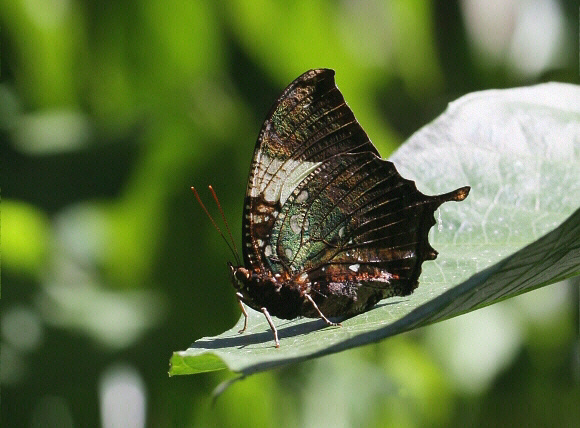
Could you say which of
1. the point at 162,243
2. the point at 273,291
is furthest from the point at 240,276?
the point at 162,243

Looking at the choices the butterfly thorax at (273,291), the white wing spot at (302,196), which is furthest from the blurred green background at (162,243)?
the white wing spot at (302,196)

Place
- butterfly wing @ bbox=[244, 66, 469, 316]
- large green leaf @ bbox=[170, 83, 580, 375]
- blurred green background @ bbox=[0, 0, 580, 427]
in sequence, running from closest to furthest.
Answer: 1. large green leaf @ bbox=[170, 83, 580, 375]
2. butterfly wing @ bbox=[244, 66, 469, 316]
3. blurred green background @ bbox=[0, 0, 580, 427]

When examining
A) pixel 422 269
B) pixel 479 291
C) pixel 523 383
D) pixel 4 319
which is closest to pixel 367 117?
pixel 523 383

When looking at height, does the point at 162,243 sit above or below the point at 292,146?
above

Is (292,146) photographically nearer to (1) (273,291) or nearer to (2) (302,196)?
(2) (302,196)

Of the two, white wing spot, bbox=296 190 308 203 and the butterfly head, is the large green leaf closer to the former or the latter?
the butterfly head

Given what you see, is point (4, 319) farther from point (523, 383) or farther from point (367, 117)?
point (523, 383)

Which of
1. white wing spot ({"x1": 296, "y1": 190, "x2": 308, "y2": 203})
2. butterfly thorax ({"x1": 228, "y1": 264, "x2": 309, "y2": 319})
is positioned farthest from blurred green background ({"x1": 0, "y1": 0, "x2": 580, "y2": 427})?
white wing spot ({"x1": 296, "y1": 190, "x2": 308, "y2": 203})

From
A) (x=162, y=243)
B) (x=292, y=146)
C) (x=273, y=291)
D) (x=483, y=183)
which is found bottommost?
(x=273, y=291)
